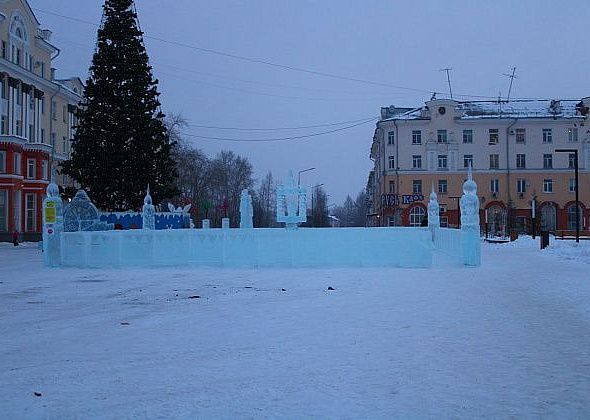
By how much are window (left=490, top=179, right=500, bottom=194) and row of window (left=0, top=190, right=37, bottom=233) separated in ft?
142

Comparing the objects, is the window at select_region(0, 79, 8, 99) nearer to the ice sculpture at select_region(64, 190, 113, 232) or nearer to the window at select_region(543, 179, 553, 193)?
the ice sculpture at select_region(64, 190, 113, 232)

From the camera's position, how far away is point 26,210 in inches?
2005

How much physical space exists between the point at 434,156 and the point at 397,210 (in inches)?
273

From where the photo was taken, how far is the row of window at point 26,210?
4834 centimetres

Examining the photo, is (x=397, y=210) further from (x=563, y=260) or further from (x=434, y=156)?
(x=563, y=260)

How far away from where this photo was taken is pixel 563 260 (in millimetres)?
24469

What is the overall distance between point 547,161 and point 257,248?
5150 cm

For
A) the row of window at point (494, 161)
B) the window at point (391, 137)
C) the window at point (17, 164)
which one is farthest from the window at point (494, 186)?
the window at point (17, 164)

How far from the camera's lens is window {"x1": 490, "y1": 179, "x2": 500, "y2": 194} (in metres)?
66.2

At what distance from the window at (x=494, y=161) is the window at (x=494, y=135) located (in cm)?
143

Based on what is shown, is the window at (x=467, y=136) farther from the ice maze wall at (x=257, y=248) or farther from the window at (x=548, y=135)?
the ice maze wall at (x=257, y=248)

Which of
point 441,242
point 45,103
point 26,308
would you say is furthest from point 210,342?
point 45,103

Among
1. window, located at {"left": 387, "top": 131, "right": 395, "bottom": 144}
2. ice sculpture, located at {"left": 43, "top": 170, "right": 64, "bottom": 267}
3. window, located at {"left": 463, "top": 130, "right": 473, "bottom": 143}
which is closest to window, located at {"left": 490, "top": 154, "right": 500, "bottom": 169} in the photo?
window, located at {"left": 463, "top": 130, "right": 473, "bottom": 143}

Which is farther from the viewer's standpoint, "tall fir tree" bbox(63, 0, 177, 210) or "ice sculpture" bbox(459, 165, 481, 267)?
"tall fir tree" bbox(63, 0, 177, 210)
